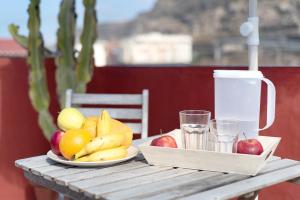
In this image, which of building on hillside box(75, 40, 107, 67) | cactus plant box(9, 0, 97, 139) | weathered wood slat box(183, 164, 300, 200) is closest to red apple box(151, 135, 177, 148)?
weathered wood slat box(183, 164, 300, 200)

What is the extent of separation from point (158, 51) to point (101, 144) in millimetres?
46866

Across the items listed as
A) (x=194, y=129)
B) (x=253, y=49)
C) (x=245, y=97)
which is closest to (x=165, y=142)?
(x=194, y=129)

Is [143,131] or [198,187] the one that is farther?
[143,131]

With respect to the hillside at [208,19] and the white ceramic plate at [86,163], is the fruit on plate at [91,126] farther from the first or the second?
the hillside at [208,19]

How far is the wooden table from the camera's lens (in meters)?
1.30

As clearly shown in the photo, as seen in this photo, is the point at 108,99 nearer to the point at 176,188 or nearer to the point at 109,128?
the point at 109,128

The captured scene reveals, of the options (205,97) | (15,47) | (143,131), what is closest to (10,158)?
(143,131)

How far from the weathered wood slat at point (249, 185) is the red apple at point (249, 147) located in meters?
0.08

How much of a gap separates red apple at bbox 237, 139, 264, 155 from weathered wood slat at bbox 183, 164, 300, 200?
77mm

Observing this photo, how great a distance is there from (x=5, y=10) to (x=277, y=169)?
3.08 m

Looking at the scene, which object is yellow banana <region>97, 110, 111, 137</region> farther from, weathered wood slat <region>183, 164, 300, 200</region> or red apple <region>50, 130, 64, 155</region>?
weathered wood slat <region>183, 164, 300, 200</region>

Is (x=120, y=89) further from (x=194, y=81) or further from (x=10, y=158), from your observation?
(x=10, y=158)

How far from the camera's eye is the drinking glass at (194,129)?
1633 millimetres

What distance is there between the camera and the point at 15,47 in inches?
284
